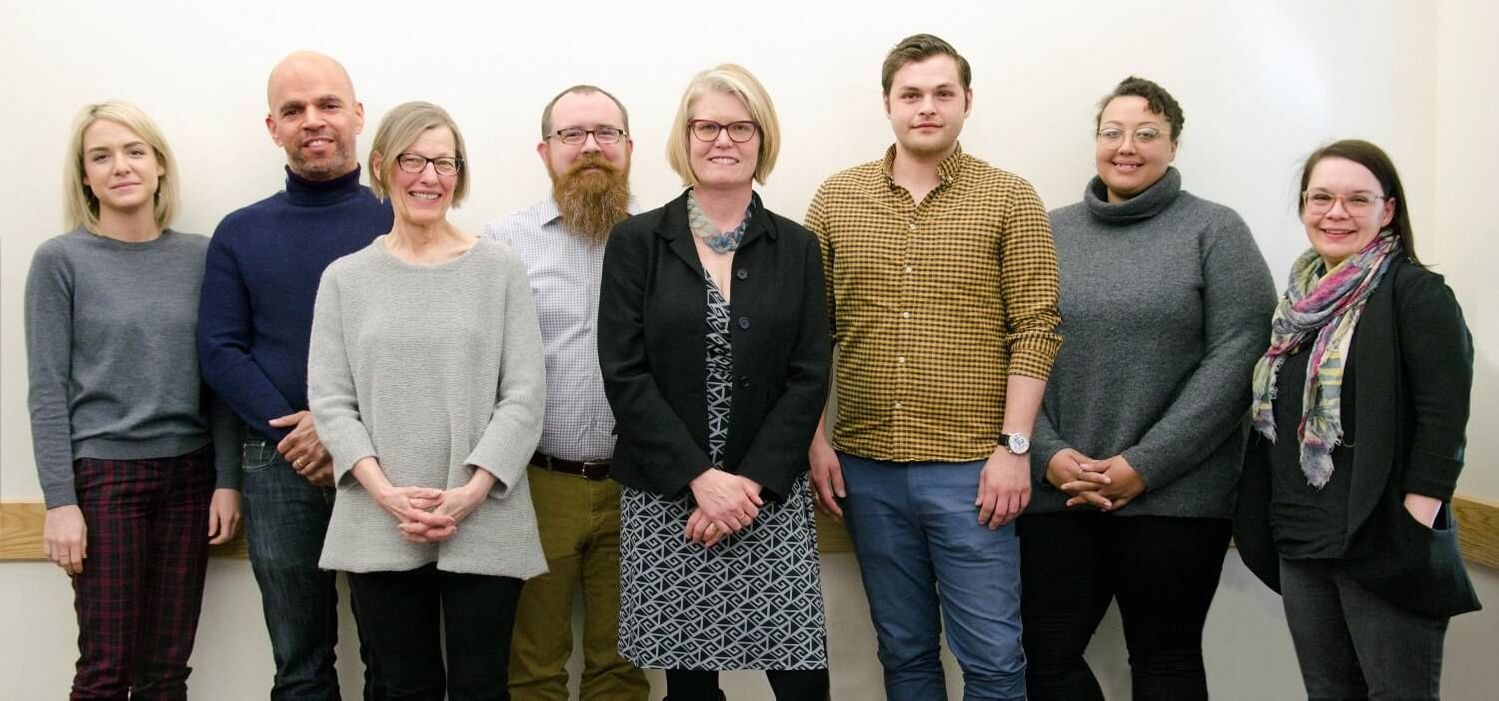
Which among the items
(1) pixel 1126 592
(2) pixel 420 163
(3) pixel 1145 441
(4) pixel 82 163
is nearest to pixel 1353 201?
(3) pixel 1145 441

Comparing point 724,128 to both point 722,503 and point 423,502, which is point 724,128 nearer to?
point 722,503

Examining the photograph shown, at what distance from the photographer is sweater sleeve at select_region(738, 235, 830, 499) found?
2123 mm

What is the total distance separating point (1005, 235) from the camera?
2.45 meters

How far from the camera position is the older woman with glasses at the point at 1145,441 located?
2.49 m

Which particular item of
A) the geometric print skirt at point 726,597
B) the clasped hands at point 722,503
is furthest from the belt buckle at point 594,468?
the clasped hands at point 722,503

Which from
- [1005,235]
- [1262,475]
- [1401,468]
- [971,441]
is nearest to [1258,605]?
[1262,475]

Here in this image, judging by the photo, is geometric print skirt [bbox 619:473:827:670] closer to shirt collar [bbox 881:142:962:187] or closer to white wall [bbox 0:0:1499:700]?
shirt collar [bbox 881:142:962:187]

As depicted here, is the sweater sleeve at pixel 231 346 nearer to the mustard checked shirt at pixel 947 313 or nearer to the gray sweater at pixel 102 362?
the gray sweater at pixel 102 362

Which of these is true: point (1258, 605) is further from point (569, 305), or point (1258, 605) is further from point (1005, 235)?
point (569, 305)

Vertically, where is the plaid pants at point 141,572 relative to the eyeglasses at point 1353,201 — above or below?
below

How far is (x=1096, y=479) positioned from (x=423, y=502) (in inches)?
57.5

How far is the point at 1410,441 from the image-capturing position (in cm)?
216

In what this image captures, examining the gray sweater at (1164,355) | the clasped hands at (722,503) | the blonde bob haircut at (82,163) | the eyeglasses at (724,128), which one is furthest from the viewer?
the blonde bob haircut at (82,163)

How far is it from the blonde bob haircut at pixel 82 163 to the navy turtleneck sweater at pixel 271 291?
0.93ft
